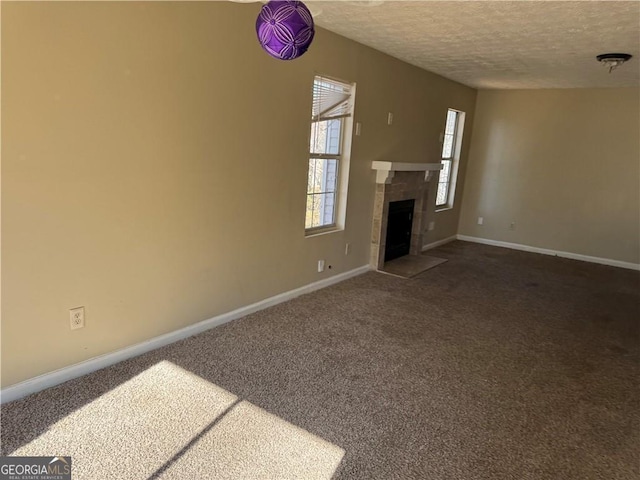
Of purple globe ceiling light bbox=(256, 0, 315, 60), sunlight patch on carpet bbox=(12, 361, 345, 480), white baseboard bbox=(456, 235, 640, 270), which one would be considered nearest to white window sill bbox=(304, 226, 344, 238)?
sunlight patch on carpet bbox=(12, 361, 345, 480)

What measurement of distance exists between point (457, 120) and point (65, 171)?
5.66 m

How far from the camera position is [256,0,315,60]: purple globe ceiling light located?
1826mm

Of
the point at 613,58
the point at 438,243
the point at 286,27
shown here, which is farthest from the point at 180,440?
the point at 438,243

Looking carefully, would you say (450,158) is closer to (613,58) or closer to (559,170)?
(559,170)

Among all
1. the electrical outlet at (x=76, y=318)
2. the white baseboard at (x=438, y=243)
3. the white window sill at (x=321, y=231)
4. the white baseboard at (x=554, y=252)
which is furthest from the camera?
the white baseboard at (x=438, y=243)

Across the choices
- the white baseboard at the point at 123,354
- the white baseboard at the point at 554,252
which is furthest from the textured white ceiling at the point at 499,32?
the white baseboard at the point at 554,252

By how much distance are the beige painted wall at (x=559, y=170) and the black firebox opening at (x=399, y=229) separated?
6.19ft

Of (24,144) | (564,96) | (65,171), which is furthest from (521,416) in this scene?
(564,96)

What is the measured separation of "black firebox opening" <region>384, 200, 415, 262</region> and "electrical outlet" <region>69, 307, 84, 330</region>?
352cm

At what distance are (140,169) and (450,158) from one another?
5166 mm

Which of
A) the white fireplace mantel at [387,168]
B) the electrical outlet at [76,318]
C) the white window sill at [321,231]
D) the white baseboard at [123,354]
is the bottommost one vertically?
the white baseboard at [123,354]

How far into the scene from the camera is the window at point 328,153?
3809 mm

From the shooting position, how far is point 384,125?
458cm

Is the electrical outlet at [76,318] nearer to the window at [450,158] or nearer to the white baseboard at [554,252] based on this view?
the window at [450,158]
